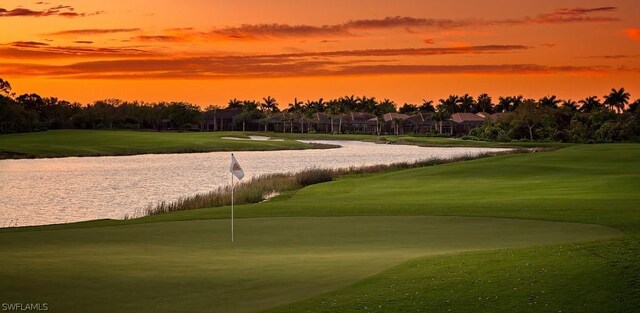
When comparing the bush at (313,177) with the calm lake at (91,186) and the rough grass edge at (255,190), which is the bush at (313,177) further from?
the calm lake at (91,186)

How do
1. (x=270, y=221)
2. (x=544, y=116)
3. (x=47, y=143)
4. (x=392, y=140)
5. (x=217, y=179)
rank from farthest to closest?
(x=392, y=140), (x=544, y=116), (x=47, y=143), (x=217, y=179), (x=270, y=221)

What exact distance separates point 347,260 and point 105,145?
12792 centimetres

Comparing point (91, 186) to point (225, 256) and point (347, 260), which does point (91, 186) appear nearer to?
point (225, 256)

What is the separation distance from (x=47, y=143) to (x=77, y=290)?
13132cm

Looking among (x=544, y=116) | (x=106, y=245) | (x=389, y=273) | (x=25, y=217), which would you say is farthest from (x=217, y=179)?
(x=544, y=116)

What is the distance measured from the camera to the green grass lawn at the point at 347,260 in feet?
44.1

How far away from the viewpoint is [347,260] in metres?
17.7

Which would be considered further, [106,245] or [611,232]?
[611,232]

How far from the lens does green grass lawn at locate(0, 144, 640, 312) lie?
1345cm

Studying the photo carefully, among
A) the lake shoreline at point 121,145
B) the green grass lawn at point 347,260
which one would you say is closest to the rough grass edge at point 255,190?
the green grass lawn at point 347,260

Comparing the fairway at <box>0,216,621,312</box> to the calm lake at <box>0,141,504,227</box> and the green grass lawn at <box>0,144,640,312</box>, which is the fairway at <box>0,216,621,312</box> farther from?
the calm lake at <box>0,141,504,227</box>

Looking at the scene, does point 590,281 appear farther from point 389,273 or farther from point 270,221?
point 270,221

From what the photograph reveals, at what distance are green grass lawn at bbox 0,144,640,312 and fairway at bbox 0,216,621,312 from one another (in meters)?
0.04

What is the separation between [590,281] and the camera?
45.5ft
